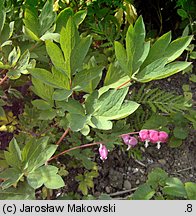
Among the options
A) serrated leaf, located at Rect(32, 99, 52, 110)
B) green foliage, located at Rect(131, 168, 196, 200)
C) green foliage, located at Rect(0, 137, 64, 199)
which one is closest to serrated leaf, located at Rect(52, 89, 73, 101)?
green foliage, located at Rect(0, 137, 64, 199)

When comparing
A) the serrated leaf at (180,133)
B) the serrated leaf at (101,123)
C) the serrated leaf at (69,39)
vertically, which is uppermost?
the serrated leaf at (69,39)

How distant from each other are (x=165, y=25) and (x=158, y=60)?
1129mm

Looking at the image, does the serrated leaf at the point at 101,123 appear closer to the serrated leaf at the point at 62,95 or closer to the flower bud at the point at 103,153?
the serrated leaf at the point at 62,95

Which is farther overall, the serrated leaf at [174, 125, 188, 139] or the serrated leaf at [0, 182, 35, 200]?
the serrated leaf at [174, 125, 188, 139]

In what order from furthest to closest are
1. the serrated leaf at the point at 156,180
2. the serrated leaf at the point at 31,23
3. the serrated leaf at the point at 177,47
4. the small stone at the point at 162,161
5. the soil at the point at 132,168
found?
the small stone at the point at 162,161 < the soil at the point at 132,168 < the serrated leaf at the point at 156,180 < the serrated leaf at the point at 31,23 < the serrated leaf at the point at 177,47

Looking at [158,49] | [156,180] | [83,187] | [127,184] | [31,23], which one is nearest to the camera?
[158,49]

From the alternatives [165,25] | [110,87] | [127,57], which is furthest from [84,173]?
[165,25]

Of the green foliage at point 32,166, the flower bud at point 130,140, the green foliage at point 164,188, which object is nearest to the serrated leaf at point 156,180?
the green foliage at point 164,188

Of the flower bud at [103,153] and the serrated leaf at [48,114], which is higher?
the serrated leaf at [48,114]

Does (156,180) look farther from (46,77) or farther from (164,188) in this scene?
(46,77)

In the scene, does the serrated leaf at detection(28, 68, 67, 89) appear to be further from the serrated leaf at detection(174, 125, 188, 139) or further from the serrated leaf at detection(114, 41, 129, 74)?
the serrated leaf at detection(174, 125, 188, 139)

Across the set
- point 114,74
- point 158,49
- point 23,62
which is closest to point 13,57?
point 23,62

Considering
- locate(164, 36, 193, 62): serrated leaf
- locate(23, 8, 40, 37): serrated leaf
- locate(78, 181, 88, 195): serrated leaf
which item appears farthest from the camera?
locate(78, 181, 88, 195): serrated leaf
